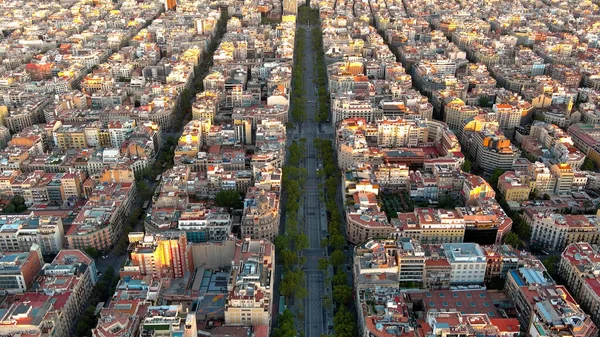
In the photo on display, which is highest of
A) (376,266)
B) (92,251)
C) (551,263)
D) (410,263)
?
(376,266)

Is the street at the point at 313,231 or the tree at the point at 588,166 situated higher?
the tree at the point at 588,166

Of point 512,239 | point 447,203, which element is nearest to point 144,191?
point 447,203

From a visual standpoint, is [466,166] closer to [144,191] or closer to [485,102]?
[485,102]

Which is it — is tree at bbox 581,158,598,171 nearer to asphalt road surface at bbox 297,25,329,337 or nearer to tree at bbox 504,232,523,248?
tree at bbox 504,232,523,248

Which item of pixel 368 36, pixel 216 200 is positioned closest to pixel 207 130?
pixel 216 200

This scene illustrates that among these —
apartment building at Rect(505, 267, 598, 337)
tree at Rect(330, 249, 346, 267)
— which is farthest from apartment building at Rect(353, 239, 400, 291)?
apartment building at Rect(505, 267, 598, 337)

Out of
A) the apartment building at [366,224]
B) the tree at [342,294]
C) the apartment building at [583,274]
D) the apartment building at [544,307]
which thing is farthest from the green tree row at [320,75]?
the apartment building at [544,307]

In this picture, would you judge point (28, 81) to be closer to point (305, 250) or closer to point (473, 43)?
point (305, 250)

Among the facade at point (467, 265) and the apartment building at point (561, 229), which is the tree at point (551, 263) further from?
the facade at point (467, 265)
